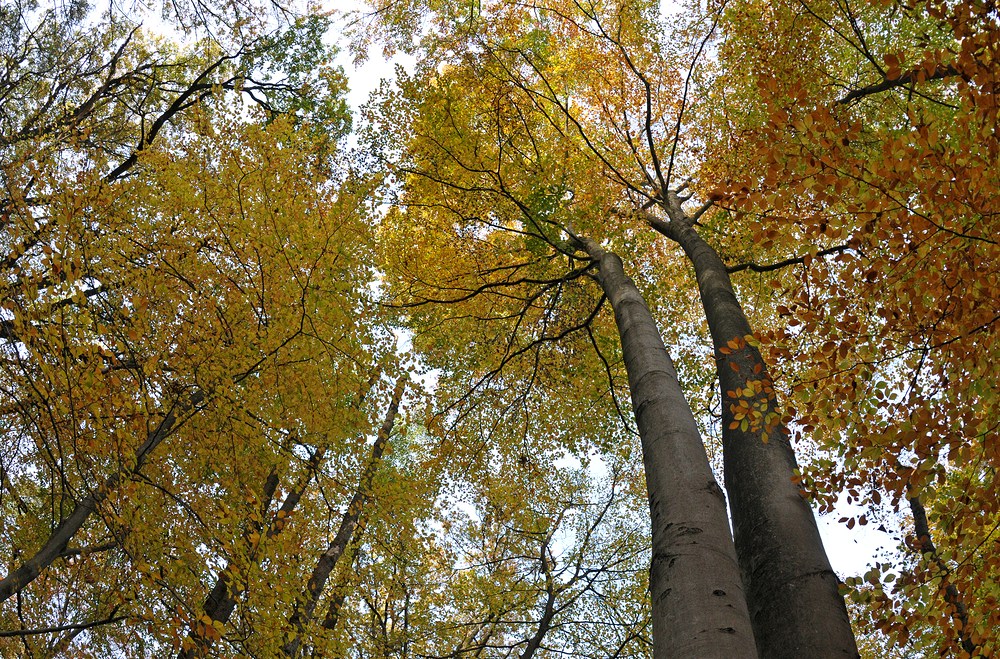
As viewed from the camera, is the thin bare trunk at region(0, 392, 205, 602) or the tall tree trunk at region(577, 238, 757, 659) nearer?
the tall tree trunk at region(577, 238, 757, 659)

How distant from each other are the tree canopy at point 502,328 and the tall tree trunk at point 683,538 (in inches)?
0.8

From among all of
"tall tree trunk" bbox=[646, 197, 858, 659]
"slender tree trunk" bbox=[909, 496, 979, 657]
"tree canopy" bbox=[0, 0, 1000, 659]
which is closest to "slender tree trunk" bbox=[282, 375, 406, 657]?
"tree canopy" bbox=[0, 0, 1000, 659]

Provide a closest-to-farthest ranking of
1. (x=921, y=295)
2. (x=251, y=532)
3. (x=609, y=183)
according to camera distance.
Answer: (x=921, y=295), (x=251, y=532), (x=609, y=183)

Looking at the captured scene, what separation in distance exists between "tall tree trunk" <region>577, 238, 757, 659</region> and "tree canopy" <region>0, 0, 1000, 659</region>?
0.02m

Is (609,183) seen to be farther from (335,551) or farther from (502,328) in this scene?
(335,551)

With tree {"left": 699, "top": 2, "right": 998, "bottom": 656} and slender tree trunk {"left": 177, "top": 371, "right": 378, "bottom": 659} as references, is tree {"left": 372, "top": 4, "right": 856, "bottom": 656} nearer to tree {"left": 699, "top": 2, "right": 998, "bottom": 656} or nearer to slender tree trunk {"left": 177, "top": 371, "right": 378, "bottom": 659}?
tree {"left": 699, "top": 2, "right": 998, "bottom": 656}

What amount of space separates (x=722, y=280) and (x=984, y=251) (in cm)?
180

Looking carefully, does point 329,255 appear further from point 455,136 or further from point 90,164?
point 90,164

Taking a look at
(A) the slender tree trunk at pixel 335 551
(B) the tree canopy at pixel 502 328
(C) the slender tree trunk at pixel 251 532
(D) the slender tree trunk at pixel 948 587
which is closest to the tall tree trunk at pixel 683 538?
(B) the tree canopy at pixel 502 328

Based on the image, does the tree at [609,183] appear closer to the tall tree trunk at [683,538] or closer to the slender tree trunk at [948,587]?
the tall tree trunk at [683,538]

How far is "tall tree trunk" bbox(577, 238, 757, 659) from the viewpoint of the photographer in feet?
6.70

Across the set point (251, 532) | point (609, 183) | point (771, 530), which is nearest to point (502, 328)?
point (609, 183)

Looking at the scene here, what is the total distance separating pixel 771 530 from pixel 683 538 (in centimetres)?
83

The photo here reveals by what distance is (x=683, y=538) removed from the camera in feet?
8.00
